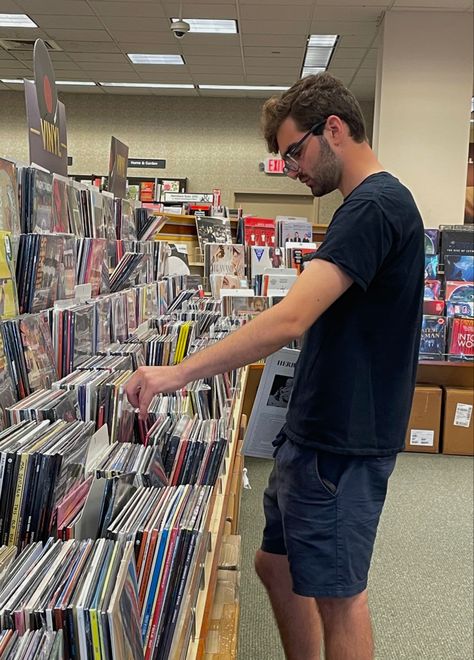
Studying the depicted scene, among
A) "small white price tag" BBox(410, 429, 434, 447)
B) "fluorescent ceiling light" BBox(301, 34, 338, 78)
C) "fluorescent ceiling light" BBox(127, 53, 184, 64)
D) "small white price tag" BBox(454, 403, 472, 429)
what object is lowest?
"small white price tag" BBox(410, 429, 434, 447)

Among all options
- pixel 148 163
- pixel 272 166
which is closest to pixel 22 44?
pixel 148 163

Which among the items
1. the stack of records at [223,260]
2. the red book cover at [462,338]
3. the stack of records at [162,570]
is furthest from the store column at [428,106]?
the stack of records at [162,570]

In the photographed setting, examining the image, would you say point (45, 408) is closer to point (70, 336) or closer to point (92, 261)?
point (70, 336)

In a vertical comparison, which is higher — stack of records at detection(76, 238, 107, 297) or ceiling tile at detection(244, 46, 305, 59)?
ceiling tile at detection(244, 46, 305, 59)

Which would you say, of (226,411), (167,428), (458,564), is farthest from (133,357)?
(458,564)

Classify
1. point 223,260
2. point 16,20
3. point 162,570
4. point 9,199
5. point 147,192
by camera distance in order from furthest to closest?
point 147,192, point 16,20, point 223,260, point 9,199, point 162,570

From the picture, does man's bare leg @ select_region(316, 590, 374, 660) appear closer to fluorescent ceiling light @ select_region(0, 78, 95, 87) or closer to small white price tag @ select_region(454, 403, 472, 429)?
small white price tag @ select_region(454, 403, 472, 429)

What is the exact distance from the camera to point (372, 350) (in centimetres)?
129

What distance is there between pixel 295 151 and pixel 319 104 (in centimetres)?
11

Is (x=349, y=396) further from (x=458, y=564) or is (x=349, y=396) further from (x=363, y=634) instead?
(x=458, y=564)

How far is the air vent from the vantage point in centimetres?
737

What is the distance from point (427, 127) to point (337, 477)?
5.35 metres

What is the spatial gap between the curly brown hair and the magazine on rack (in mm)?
612

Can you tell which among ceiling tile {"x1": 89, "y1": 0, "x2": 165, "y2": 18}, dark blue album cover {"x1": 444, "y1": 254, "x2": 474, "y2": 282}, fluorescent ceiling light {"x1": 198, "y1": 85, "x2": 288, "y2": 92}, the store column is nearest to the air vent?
ceiling tile {"x1": 89, "y1": 0, "x2": 165, "y2": 18}
